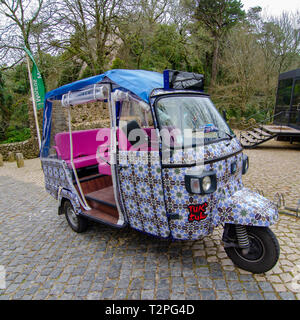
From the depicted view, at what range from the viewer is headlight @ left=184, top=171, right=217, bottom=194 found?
257cm

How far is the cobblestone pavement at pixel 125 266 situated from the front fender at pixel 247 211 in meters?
0.76

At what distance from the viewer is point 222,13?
69.2ft

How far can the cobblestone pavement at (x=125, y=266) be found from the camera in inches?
108

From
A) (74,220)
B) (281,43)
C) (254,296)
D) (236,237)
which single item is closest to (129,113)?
(74,220)

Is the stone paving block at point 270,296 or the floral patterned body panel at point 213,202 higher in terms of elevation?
the floral patterned body panel at point 213,202

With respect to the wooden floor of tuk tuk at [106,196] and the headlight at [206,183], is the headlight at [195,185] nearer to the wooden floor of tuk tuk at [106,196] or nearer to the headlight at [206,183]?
the headlight at [206,183]

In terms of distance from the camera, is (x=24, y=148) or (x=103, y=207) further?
(x=24, y=148)

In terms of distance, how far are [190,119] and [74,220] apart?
2.87 metres

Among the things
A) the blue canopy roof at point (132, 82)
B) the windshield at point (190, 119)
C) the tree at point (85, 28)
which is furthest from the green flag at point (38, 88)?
the windshield at point (190, 119)

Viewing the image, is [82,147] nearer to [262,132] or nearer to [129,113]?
[129,113]

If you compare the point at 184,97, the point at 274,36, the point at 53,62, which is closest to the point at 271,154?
the point at 184,97

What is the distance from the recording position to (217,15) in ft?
69.3
